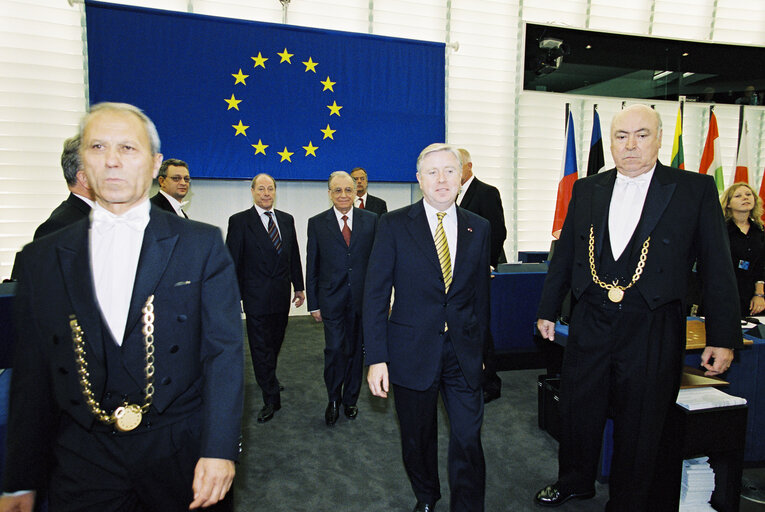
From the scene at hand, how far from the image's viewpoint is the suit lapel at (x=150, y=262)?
4.12ft

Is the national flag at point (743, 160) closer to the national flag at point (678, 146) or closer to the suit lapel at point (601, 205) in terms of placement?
the national flag at point (678, 146)

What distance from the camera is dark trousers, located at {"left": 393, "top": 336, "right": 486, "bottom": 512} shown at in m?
2.23

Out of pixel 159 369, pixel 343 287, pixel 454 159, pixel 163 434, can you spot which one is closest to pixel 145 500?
pixel 163 434

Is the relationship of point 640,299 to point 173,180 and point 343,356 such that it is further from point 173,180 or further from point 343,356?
point 173,180

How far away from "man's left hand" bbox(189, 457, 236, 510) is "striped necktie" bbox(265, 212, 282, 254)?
271cm

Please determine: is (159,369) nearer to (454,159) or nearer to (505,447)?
(454,159)

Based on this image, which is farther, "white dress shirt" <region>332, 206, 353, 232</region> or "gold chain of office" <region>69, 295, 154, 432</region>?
"white dress shirt" <region>332, 206, 353, 232</region>

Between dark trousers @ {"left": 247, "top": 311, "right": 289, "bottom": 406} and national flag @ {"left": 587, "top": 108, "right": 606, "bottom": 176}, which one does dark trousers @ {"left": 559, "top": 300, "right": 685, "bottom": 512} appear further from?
national flag @ {"left": 587, "top": 108, "right": 606, "bottom": 176}

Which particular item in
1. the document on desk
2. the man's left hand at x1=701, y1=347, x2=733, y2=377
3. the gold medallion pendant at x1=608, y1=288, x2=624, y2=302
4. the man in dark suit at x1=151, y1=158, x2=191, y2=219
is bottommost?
the document on desk

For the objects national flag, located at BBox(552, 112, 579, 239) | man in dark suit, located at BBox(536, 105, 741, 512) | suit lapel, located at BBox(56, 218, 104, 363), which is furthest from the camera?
national flag, located at BBox(552, 112, 579, 239)

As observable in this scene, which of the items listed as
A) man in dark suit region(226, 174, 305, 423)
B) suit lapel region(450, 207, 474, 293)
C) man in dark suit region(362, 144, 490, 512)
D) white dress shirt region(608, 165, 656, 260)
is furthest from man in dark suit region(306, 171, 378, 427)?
white dress shirt region(608, 165, 656, 260)

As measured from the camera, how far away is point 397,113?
6.91 meters

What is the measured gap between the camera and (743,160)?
7.59 meters

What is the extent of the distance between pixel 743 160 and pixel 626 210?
7294 mm
